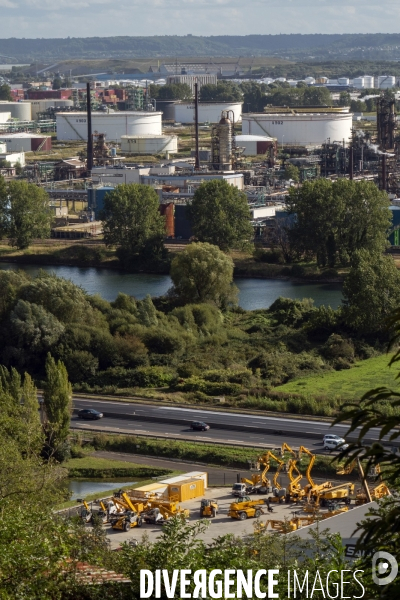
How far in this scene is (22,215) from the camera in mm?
21781

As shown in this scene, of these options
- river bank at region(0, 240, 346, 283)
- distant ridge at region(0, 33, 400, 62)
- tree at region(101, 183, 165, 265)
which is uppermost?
distant ridge at region(0, 33, 400, 62)

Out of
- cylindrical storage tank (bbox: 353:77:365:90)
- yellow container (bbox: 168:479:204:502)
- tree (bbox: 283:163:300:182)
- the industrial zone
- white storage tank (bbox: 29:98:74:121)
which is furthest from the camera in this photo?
cylindrical storage tank (bbox: 353:77:365:90)

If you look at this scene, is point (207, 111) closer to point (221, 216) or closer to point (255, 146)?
point (255, 146)

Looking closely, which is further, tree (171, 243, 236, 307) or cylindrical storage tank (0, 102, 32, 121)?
cylindrical storage tank (0, 102, 32, 121)

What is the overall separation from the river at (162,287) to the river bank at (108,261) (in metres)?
0.23

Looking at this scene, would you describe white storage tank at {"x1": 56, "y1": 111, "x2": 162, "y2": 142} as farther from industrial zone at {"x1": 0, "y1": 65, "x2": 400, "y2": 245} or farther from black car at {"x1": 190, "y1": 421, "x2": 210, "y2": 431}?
black car at {"x1": 190, "y1": 421, "x2": 210, "y2": 431}

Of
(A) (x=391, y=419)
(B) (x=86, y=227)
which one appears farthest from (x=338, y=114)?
(A) (x=391, y=419)

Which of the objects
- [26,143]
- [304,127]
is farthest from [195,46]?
[304,127]

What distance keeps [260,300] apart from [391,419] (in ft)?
48.1

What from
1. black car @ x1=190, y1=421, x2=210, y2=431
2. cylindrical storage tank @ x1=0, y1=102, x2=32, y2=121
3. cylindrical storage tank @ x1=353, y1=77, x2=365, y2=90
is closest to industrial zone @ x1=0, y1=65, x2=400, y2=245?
cylindrical storage tank @ x1=0, y1=102, x2=32, y2=121

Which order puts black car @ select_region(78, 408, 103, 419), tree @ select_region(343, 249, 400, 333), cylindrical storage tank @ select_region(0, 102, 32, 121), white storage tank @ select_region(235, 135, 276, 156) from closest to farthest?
1. black car @ select_region(78, 408, 103, 419)
2. tree @ select_region(343, 249, 400, 333)
3. white storage tank @ select_region(235, 135, 276, 156)
4. cylindrical storage tank @ select_region(0, 102, 32, 121)

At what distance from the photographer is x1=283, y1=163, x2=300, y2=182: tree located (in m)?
27.2

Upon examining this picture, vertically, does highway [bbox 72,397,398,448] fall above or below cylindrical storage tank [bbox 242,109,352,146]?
below

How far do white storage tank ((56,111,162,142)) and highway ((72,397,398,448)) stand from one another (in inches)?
1054
